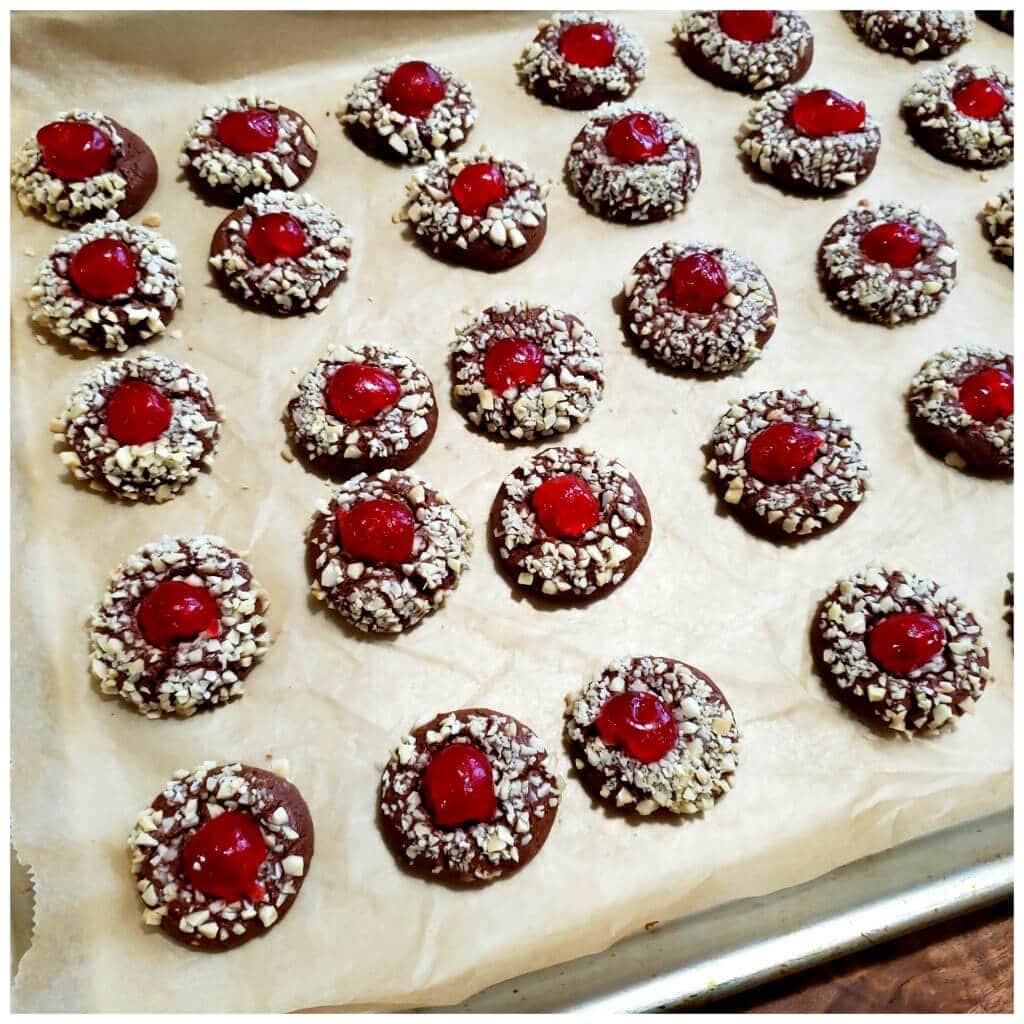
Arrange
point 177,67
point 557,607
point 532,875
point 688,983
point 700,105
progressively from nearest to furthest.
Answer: point 688,983 < point 532,875 < point 557,607 < point 177,67 < point 700,105

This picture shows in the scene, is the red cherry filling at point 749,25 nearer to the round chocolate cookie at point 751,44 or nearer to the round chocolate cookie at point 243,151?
the round chocolate cookie at point 751,44

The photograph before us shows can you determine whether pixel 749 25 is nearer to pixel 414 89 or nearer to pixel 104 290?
pixel 414 89

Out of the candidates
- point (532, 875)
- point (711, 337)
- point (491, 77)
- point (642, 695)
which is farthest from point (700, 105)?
point (532, 875)

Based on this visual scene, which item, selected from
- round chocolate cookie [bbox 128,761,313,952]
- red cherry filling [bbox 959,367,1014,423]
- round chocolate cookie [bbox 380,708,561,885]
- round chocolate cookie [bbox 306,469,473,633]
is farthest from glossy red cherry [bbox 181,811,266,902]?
red cherry filling [bbox 959,367,1014,423]

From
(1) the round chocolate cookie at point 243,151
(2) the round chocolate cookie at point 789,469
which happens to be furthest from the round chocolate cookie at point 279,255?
(2) the round chocolate cookie at point 789,469

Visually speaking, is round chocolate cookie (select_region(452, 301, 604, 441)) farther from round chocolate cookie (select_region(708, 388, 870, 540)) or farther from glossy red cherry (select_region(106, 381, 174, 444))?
glossy red cherry (select_region(106, 381, 174, 444))

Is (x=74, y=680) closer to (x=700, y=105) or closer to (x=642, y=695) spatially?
(x=642, y=695)

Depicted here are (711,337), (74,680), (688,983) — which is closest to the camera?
(688,983)
